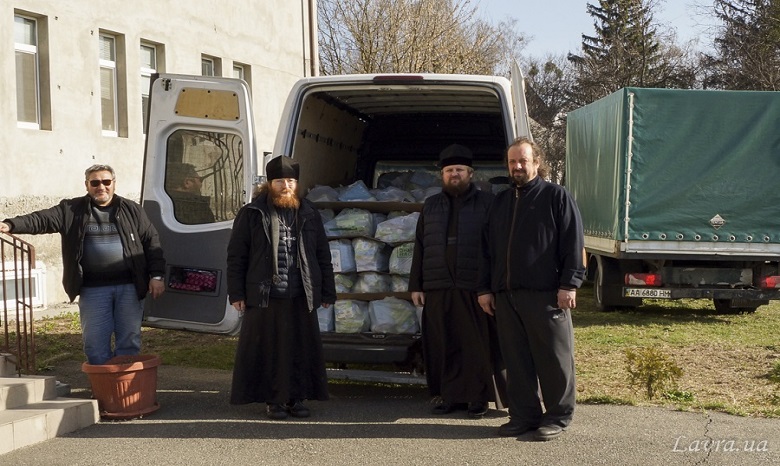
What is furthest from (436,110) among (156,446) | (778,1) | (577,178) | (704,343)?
(778,1)

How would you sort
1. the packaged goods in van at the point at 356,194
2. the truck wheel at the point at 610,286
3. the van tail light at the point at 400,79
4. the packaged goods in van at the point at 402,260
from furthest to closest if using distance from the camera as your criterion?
the truck wheel at the point at 610,286
the packaged goods in van at the point at 356,194
the packaged goods in van at the point at 402,260
the van tail light at the point at 400,79

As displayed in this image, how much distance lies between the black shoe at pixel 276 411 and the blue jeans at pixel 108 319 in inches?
48.5

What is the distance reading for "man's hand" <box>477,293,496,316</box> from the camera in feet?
22.1

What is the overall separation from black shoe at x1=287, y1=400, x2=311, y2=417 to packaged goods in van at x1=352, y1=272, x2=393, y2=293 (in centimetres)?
112

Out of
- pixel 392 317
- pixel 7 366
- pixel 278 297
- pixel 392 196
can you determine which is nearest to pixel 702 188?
pixel 392 196

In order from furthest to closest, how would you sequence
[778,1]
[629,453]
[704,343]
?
[778,1]
[704,343]
[629,453]

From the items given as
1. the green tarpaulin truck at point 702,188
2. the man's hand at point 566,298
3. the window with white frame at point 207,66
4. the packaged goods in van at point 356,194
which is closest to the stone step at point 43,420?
the packaged goods in van at point 356,194

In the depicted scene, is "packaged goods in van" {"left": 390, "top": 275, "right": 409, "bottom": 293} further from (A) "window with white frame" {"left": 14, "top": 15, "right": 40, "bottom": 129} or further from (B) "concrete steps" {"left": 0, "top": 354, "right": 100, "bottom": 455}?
(A) "window with white frame" {"left": 14, "top": 15, "right": 40, "bottom": 129}

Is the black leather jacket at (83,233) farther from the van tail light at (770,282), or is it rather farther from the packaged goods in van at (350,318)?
the van tail light at (770,282)

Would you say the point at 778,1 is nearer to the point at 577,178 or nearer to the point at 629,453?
the point at 577,178

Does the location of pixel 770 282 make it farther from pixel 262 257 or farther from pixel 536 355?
pixel 262 257

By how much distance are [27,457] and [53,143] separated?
8.09 meters

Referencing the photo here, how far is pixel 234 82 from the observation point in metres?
7.51

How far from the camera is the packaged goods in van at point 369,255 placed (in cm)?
774
